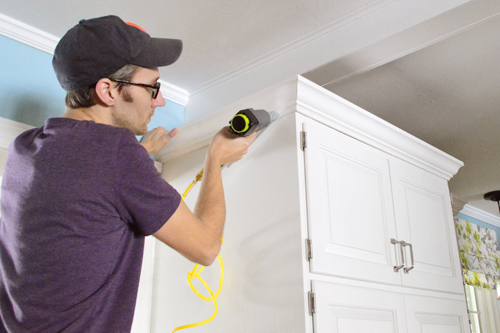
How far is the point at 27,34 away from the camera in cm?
176

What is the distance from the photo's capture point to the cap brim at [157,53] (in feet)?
3.65

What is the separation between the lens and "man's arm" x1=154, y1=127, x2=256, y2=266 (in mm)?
970

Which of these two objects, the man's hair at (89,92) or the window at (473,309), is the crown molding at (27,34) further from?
the window at (473,309)

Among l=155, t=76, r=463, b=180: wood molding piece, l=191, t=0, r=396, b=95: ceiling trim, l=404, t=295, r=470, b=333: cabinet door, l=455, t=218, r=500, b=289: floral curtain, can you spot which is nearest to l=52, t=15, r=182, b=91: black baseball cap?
l=155, t=76, r=463, b=180: wood molding piece

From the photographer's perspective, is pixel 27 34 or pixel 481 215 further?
pixel 481 215

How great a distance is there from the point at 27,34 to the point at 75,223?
3.88 ft

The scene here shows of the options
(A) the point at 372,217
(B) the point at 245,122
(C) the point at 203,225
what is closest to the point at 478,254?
(A) the point at 372,217

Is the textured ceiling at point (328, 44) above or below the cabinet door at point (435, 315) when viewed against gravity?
above

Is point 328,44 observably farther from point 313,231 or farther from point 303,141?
point 313,231

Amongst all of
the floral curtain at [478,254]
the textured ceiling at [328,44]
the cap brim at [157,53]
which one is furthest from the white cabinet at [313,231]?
the floral curtain at [478,254]

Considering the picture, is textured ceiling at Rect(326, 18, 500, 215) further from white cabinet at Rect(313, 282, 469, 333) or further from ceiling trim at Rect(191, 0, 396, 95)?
white cabinet at Rect(313, 282, 469, 333)

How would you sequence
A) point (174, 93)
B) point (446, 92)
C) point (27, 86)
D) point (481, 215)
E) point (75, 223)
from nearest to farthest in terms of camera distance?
point (75, 223), point (27, 86), point (174, 93), point (446, 92), point (481, 215)

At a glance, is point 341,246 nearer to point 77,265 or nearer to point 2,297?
point 77,265

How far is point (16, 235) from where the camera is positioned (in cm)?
91
